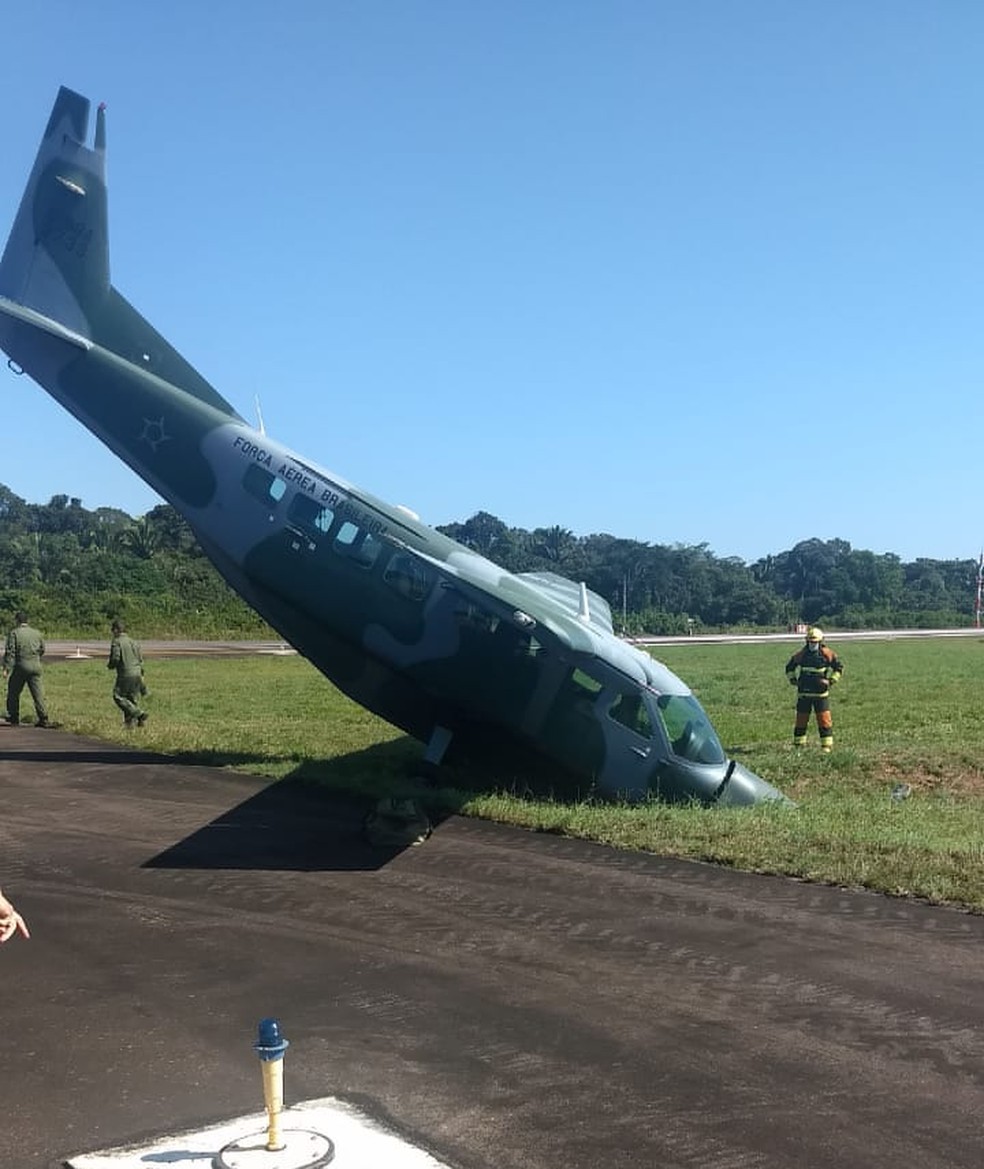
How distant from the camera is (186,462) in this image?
1562 cm

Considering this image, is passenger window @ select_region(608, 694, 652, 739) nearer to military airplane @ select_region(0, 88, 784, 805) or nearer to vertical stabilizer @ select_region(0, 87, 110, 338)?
military airplane @ select_region(0, 88, 784, 805)

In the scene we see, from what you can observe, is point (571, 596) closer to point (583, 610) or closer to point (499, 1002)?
point (583, 610)

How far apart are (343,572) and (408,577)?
37.0 inches

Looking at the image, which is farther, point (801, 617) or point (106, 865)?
point (801, 617)

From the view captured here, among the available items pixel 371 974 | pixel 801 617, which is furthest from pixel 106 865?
pixel 801 617

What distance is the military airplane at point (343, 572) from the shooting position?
13281 millimetres

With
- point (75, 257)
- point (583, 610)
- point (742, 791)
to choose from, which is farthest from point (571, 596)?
point (75, 257)

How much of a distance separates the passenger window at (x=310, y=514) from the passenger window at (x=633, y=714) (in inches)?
185

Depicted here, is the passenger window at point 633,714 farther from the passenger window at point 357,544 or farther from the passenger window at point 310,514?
the passenger window at point 310,514

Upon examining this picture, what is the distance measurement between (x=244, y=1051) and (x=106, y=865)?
488 cm

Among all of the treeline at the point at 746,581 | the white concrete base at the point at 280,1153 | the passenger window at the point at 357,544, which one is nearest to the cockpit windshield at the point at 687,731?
the passenger window at the point at 357,544

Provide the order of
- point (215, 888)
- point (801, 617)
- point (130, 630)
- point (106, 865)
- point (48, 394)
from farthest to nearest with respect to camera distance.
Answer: point (801, 617) < point (130, 630) < point (48, 394) < point (106, 865) < point (215, 888)

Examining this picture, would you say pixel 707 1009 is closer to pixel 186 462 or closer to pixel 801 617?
pixel 186 462

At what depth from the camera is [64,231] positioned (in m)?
17.4
